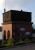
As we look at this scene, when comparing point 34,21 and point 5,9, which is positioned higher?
point 5,9

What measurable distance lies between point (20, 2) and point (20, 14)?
0.32m

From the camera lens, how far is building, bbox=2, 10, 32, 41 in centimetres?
279

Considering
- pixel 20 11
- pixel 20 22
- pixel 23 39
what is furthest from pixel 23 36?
pixel 20 11

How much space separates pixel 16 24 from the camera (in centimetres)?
284

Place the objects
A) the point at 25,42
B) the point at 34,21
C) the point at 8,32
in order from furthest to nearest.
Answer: the point at 8,32, the point at 34,21, the point at 25,42

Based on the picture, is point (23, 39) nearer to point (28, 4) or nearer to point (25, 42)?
point (25, 42)

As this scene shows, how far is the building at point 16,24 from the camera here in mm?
2791

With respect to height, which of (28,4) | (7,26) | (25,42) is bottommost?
(25,42)

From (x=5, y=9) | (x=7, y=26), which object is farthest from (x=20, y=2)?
(x=7, y=26)

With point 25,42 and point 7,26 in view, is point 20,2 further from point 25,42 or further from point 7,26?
point 25,42

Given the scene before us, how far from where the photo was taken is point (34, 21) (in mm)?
2705

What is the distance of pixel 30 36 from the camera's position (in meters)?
2.63

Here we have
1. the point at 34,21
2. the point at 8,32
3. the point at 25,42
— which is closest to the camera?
the point at 25,42

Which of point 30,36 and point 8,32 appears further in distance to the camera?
→ point 8,32
